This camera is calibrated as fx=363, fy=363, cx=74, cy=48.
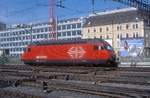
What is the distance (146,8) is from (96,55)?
45.4 feet

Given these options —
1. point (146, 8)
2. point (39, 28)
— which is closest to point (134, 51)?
point (146, 8)

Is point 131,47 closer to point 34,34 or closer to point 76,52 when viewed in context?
point 76,52

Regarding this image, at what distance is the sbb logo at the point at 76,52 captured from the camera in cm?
3591

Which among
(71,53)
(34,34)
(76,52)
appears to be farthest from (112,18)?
(76,52)

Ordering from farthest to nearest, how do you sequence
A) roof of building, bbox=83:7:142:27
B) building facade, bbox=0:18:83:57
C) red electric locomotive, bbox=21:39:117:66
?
1. building facade, bbox=0:18:83:57
2. roof of building, bbox=83:7:142:27
3. red electric locomotive, bbox=21:39:117:66

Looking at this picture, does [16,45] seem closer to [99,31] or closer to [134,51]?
[99,31]

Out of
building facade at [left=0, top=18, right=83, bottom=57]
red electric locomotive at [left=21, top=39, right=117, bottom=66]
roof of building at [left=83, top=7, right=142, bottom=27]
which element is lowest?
red electric locomotive at [left=21, top=39, right=117, bottom=66]

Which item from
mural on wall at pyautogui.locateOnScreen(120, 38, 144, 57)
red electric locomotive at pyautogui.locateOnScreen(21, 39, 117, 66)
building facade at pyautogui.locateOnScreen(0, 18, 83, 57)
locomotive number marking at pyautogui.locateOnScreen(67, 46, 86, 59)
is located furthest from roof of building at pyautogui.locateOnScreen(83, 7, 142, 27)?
locomotive number marking at pyautogui.locateOnScreen(67, 46, 86, 59)

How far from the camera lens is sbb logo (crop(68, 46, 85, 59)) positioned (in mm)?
35906

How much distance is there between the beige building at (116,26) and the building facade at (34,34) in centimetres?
709

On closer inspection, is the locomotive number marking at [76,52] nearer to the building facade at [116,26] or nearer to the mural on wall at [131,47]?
the mural on wall at [131,47]

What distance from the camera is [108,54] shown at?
33406 mm

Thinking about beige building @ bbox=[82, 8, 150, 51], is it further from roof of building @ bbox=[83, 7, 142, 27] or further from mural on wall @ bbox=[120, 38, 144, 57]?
mural on wall @ bbox=[120, 38, 144, 57]

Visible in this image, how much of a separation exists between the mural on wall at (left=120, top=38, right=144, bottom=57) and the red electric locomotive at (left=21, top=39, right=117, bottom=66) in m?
38.0
